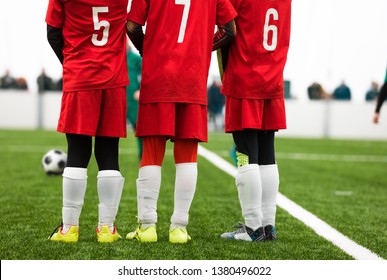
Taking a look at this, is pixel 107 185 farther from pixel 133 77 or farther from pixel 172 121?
pixel 133 77

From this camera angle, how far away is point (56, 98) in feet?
81.5

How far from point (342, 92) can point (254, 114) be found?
841 inches

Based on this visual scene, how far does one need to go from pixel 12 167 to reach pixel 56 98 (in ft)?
50.9

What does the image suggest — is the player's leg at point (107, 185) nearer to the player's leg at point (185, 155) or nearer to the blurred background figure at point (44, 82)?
the player's leg at point (185, 155)

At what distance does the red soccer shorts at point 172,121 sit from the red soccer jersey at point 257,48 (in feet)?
1.25

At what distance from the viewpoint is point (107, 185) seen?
4184 millimetres

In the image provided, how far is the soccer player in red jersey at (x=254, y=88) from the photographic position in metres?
4.42

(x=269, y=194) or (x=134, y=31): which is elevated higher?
(x=134, y=31)

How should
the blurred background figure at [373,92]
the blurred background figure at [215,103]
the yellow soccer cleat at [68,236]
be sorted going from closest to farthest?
the yellow soccer cleat at [68,236] < the blurred background figure at [373,92] < the blurred background figure at [215,103]

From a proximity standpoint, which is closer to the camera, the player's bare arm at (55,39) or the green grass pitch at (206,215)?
the green grass pitch at (206,215)

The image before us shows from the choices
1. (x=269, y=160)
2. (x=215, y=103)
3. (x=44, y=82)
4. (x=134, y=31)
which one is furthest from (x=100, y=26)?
(x=215, y=103)

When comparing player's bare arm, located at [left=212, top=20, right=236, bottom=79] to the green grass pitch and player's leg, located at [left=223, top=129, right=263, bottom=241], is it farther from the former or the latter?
the green grass pitch

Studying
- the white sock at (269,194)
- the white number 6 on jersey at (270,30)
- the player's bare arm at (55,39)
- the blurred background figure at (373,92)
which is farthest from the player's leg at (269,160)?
the blurred background figure at (373,92)

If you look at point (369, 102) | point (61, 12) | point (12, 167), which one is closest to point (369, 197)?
point (61, 12)
